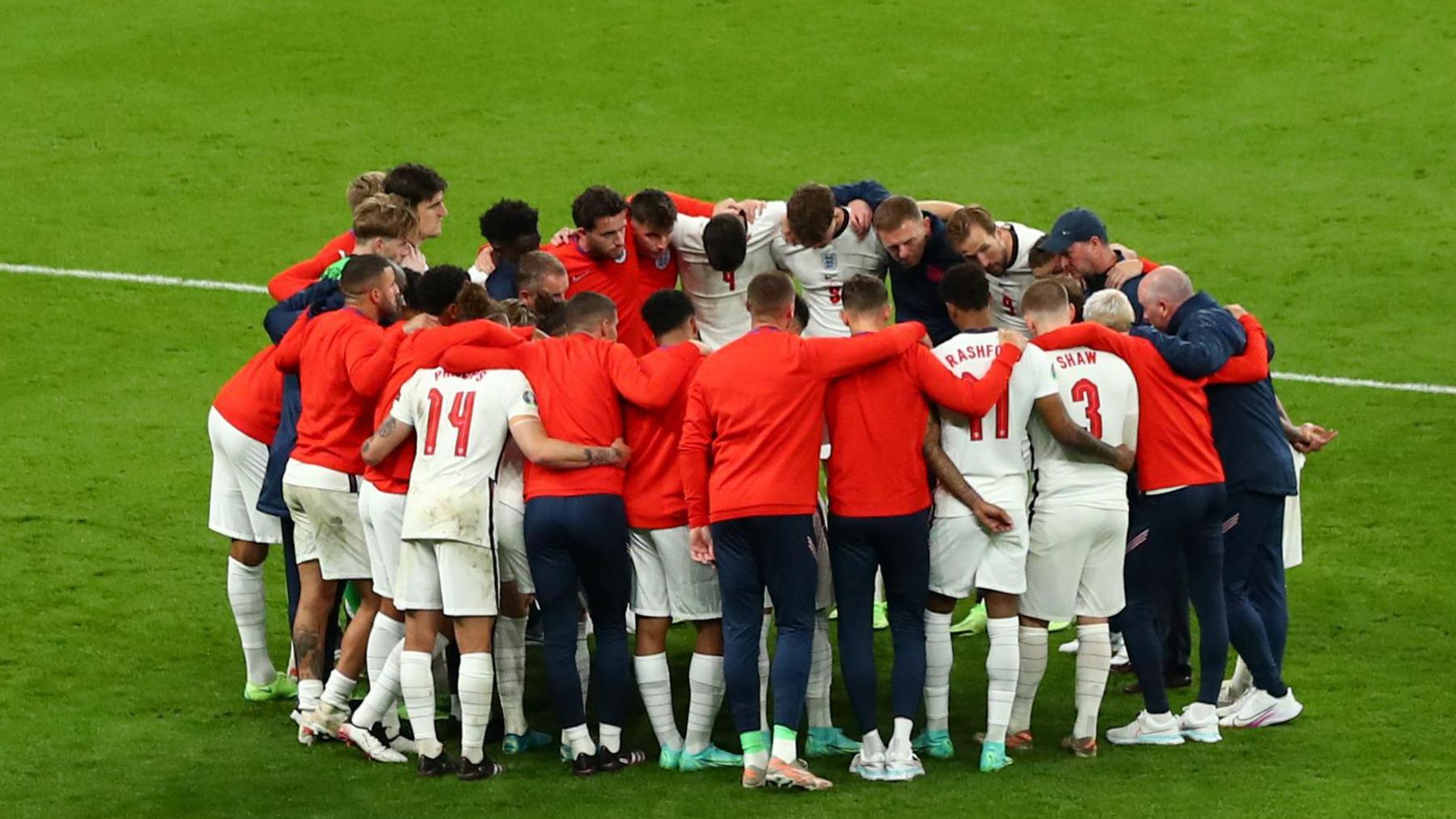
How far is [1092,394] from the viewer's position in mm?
8438

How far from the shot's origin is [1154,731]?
8.66 m

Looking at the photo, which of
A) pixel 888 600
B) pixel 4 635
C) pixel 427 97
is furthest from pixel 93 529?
pixel 427 97

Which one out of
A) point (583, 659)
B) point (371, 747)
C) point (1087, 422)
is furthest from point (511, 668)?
point (1087, 422)

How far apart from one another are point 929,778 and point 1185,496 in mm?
1580

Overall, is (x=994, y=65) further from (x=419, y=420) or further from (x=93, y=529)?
(x=419, y=420)

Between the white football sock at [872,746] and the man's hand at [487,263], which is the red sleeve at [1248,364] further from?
the man's hand at [487,263]

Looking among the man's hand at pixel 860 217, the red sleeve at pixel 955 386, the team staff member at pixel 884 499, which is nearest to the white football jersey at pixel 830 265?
the man's hand at pixel 860 217

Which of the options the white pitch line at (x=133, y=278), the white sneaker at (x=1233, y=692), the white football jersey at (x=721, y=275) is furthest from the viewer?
the white pitch line at (x=133, y=278)

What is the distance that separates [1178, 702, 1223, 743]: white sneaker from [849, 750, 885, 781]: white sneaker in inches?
54.2

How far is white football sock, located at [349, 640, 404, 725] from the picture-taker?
8453 millimetres

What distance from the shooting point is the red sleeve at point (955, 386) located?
8.14 m

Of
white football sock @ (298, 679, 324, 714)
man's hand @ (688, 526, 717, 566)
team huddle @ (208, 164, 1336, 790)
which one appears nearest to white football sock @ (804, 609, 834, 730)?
team huddle @ (208, 164, 1336, 790)

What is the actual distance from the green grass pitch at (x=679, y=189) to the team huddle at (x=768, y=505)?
34 centimetres

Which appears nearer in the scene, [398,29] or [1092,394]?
[1092,394]
